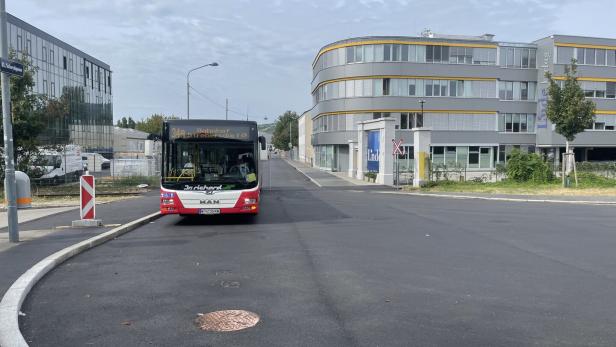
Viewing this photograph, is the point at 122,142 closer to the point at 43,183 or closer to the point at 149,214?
the point at 43,183

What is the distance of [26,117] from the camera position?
73.0 ft

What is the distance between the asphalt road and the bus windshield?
1.19 meters

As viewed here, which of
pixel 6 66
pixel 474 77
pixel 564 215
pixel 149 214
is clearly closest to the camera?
pixel 6 66

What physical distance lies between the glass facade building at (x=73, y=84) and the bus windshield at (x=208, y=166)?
93.0ft

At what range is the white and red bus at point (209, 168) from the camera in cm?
1256

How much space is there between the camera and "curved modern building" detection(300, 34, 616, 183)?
51531mm

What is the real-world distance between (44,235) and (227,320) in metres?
7.07

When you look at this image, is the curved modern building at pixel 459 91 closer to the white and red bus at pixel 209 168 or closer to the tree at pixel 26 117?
the tree at pixel 26 117

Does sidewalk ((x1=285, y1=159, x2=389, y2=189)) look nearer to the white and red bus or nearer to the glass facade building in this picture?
the white and red bus

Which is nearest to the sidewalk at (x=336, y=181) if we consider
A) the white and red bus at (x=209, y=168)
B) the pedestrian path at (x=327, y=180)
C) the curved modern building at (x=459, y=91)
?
the pedestrian path at (x=327, y=180)

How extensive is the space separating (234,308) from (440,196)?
19.7m

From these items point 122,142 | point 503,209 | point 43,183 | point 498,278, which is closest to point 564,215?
point 503,209

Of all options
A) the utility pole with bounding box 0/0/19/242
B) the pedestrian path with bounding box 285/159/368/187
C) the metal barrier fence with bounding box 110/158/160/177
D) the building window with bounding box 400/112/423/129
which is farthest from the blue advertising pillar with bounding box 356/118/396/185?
the utility pole with bounding box 0/0/19/242

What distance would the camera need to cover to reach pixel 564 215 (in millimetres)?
15891
